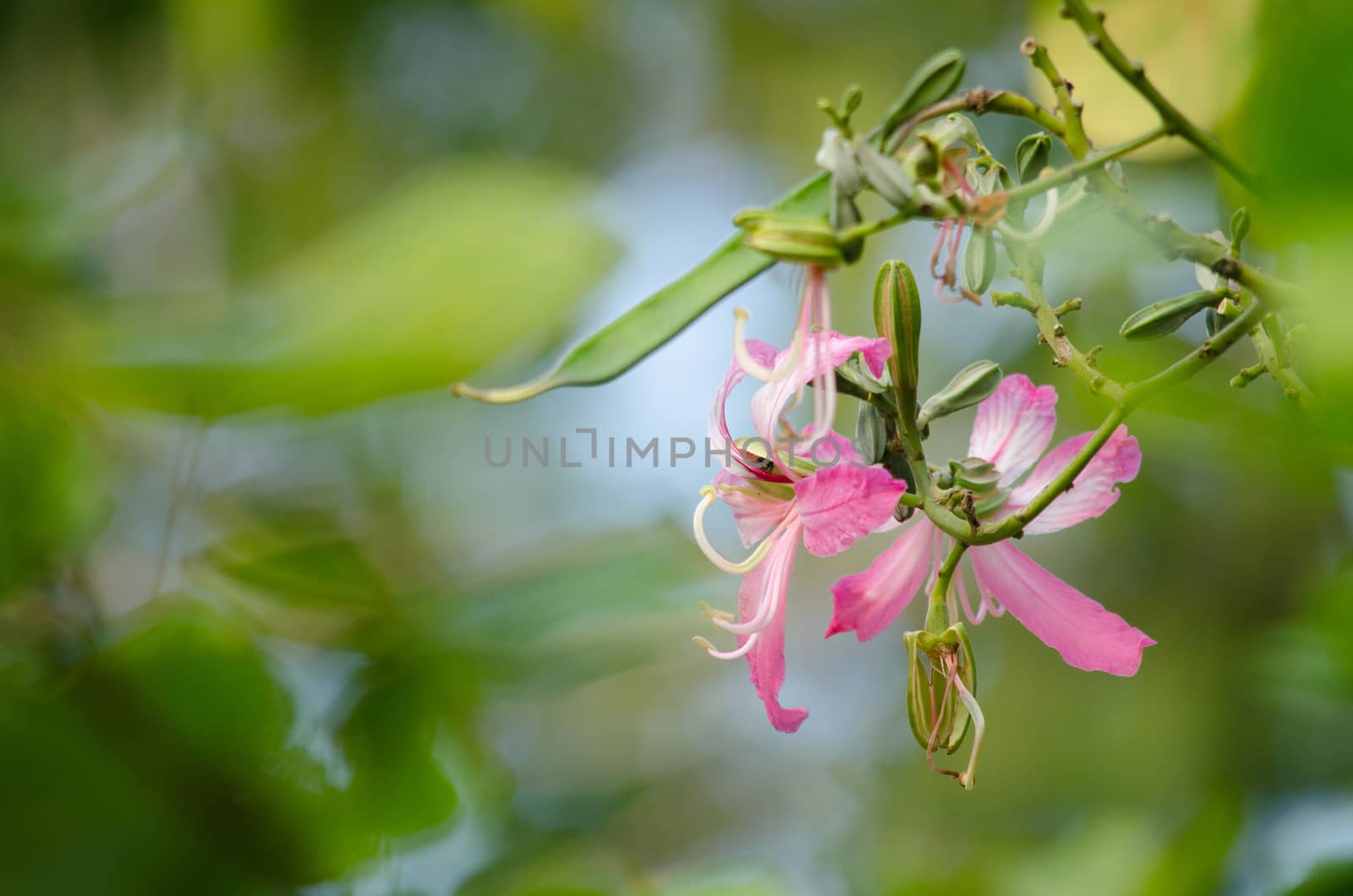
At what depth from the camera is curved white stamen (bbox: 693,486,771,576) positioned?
1.09 feet

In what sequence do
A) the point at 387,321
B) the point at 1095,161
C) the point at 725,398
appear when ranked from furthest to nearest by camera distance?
the point at 387,321
the point at 725,398
the point at 1095,161

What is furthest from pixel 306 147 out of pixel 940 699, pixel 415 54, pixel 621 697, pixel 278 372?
pixel 940 699

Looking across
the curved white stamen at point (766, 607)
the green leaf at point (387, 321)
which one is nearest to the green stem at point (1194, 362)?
the curved white stamen at point (766, 607)

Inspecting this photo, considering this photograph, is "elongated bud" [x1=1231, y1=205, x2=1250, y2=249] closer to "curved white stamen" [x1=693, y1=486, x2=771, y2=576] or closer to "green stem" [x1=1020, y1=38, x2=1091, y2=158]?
"green stem" [x1=1020, y1=38, x2=1091, y2=158]

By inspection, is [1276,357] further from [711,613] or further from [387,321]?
[387,321]

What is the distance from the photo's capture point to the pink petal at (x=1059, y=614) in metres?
0.31

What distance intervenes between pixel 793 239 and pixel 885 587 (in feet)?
0.43

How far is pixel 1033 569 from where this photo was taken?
33 cm

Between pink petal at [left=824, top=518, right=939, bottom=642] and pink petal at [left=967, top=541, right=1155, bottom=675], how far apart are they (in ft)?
0.06

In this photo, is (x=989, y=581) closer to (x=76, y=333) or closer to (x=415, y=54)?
(x=76, y=333)

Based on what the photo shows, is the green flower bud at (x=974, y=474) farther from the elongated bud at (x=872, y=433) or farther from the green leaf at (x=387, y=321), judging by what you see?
the green leaf at (x=387, y=321)

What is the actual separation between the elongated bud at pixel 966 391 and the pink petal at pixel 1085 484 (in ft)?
0.11

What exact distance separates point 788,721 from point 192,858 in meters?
0.35

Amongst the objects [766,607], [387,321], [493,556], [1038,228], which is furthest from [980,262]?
[493,556]
